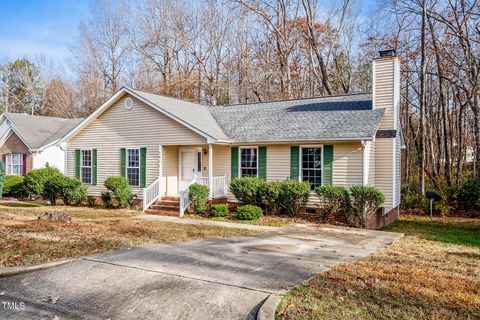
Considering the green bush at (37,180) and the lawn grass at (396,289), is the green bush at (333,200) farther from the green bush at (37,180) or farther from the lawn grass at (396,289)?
Answer: the green bush at (37,180)

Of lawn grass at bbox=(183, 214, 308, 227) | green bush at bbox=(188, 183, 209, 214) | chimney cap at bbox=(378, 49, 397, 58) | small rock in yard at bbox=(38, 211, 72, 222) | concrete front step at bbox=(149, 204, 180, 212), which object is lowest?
lawn grass at bbox=(183, 214, 308, 227)

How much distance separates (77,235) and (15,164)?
18.1m

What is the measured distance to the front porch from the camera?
15.1 m

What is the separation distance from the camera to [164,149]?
637 inches

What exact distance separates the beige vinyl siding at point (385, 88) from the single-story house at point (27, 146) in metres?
18.5

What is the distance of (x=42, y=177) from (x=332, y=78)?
74.8 feet

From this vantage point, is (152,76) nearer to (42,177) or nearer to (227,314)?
(42,177)

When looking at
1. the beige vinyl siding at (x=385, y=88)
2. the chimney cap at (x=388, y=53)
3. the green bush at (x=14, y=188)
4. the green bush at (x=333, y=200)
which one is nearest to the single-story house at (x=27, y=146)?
the green bush at (x=14, y=188)

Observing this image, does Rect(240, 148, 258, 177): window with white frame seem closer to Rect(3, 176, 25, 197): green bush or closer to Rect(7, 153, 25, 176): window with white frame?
Rect(3, 176, 25, 197): green bush

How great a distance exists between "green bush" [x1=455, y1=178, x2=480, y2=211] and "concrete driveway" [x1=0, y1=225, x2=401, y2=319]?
10.2 metres

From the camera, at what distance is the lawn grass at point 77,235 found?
24.2 feet

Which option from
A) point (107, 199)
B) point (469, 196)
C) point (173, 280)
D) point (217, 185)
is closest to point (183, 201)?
point (217, 185)

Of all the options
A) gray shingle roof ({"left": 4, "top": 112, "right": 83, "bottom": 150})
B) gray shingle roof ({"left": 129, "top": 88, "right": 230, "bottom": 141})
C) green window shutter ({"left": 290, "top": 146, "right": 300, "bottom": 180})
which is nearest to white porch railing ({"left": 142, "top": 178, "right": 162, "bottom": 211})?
gray shingle roof ({"left": 129, "top": 88, "right": 230, "bottom": 141})

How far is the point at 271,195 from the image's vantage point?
1349cm
